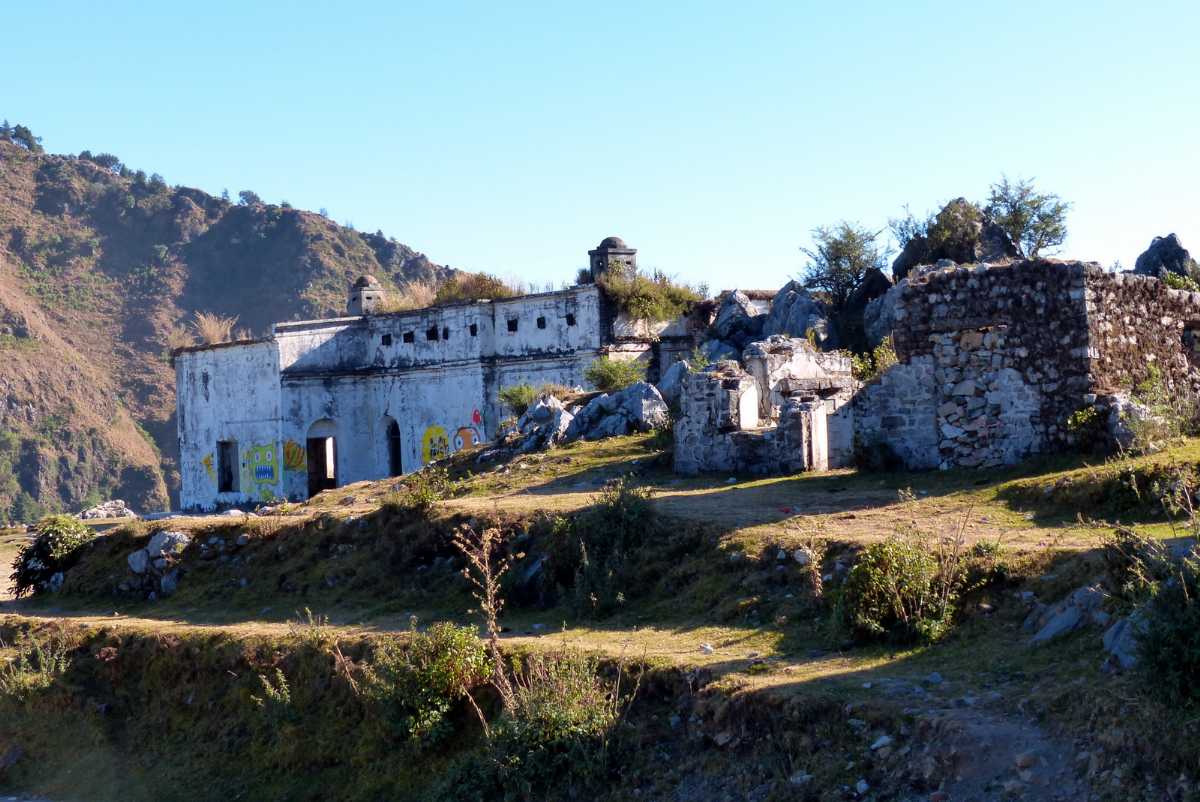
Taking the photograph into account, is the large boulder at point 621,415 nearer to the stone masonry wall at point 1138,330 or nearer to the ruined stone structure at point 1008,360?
the ruined stone structure at point 1008,360

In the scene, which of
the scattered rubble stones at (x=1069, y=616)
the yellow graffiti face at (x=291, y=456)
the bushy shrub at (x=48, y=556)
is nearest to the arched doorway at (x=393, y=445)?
the yellow graffiti face at (x=291, y=456)

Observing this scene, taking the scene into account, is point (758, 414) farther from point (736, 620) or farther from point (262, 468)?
point (262, 468)

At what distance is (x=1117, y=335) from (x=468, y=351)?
21.6 m

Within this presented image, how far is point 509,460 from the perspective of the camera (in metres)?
21.6

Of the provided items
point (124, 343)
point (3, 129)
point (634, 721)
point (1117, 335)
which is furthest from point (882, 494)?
point (3, 129)

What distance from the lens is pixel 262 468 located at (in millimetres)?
34562

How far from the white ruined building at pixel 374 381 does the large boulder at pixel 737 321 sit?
1715 mm

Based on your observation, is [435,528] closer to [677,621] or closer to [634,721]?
[677,621]

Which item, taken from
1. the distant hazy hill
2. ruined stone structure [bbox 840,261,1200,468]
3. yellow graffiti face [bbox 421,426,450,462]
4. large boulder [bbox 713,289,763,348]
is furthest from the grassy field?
the distant hazy hill

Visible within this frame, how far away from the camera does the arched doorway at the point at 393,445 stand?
116ft

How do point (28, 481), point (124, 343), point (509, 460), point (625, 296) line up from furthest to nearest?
1. point (124, 343)
2. point (28, 481)
3. point (625, 296)
4. point (509, 460)

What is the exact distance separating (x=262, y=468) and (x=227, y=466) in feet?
6.39

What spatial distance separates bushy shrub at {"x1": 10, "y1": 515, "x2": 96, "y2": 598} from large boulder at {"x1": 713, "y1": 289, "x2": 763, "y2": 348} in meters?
16.8

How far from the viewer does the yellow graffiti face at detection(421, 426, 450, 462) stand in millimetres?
33469
